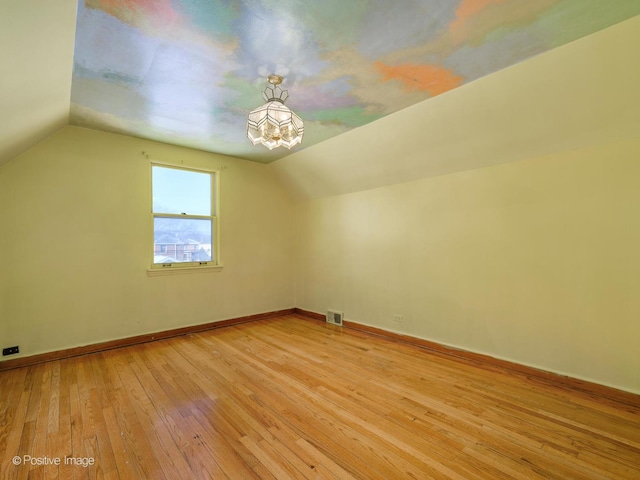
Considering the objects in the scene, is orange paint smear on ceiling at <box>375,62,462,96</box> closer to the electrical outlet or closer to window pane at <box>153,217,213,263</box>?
window pane at <box>153,217,213,263</box>

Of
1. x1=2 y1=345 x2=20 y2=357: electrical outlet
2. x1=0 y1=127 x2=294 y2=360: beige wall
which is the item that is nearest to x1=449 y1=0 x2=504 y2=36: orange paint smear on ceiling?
x1=0 y1=127 x2=294 y2=360: beige wall

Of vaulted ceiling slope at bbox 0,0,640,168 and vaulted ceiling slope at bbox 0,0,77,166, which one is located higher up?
vaulted ceiling slope at bbox 0,0,640,168

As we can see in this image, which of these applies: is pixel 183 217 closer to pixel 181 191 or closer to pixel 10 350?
pixel 181 191

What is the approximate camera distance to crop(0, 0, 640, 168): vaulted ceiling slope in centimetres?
164

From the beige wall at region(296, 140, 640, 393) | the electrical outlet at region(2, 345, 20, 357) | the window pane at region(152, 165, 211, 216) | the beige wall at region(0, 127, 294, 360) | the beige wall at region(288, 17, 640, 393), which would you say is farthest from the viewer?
the window pane at region(152, 165, 211, 216)

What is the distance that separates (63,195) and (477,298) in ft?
16.2

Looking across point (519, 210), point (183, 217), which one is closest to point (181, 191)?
point (183, 217)

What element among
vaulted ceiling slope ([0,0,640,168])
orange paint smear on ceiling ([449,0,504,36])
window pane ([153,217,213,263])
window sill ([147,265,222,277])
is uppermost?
vaulted ceiling slope ([0,0,640,168])

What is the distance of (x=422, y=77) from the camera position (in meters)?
2.37

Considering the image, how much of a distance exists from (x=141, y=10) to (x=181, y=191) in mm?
2900

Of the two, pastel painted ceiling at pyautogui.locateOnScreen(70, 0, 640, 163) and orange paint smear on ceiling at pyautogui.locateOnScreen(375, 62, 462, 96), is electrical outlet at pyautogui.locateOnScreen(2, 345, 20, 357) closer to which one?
pastel painted ceiling at pyautogui.locateOnScreen(70, 0, 640, 163)

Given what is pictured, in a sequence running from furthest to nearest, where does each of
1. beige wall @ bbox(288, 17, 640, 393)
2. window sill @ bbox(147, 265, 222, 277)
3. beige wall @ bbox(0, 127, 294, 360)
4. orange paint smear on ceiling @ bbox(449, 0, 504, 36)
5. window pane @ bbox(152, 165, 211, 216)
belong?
window pane @ bbox(152, 165, 211, 216)
window sill @ bbox(147, 265, 222, 277)
beige wall @ bbox(0, 127, 294, 360)
beige wall @ bbox(288, 17, 640, 393)
orange paint smear on ceiling @ bbox(449, 0, 504, 36)

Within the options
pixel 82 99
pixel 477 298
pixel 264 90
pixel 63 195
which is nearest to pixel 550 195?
pixel 477 298

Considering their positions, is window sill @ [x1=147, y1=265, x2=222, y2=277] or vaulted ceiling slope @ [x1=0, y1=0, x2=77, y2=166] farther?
window sill @ [x1=147, y1=265, x2=222, y2=277]
